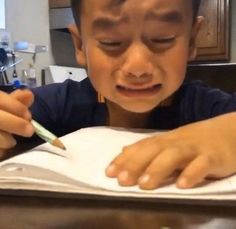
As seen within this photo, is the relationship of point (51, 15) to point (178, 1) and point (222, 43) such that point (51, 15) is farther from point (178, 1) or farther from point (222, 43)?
point (178, 1)

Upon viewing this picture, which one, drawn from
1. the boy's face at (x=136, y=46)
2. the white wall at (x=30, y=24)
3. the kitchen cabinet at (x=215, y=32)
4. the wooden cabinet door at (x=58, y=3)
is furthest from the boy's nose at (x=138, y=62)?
the kitchen cabinet at (x=215, y=32)

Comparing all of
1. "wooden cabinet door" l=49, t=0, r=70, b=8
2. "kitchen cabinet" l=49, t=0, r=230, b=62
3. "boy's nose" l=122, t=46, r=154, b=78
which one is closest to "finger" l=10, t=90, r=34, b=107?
"boy's nose" l=122, t=46, r=154, b=78

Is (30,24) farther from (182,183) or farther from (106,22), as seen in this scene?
(182,183)

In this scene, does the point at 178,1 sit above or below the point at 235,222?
above

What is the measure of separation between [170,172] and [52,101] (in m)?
0.49

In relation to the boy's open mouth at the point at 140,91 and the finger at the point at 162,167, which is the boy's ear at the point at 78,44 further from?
the finger at the point at 162,167

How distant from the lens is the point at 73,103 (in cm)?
85

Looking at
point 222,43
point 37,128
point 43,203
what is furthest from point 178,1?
point 222,43

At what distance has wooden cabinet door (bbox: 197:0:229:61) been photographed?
2971 mm

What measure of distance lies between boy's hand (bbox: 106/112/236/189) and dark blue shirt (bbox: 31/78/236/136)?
0.31m

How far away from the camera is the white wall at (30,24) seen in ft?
6.67

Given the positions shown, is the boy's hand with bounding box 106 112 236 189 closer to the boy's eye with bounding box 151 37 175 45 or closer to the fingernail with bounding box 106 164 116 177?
the fingernail with bounding box 106 164 116 177

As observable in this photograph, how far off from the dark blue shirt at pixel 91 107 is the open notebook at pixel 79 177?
1.02ft

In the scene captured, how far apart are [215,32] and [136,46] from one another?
99.8 inches
